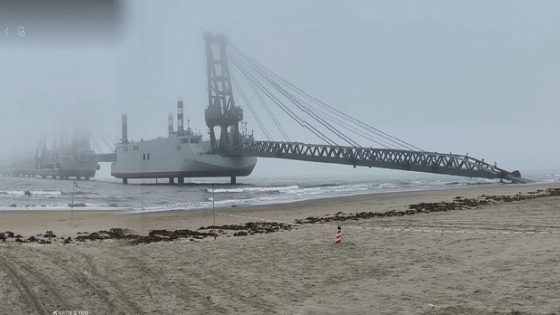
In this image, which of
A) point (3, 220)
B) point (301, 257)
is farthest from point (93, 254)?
point (3, 220)

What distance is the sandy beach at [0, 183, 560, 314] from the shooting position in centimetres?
526

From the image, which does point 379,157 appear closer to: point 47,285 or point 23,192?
point 23,192

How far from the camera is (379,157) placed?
78938mm

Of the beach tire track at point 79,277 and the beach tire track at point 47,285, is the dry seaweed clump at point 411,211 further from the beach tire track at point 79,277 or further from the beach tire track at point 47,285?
the beach tire track at point 47,285

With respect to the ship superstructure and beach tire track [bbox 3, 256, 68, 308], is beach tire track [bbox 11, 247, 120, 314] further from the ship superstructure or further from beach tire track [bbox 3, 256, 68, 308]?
the ship superstructure

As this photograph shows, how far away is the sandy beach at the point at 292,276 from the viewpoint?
5.26m

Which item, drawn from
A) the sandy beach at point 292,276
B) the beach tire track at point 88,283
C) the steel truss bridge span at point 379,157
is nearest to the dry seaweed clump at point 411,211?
→ the sandy beach at point 292,276

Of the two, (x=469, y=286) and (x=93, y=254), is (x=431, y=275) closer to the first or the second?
(x=469, y=286)

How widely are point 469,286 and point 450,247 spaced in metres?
3.09

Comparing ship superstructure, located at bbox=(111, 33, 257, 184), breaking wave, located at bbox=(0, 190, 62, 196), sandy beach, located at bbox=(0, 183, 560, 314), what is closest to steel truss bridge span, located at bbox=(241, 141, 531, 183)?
ship superstructure, located at bbox=(111, 33, 257, 184)

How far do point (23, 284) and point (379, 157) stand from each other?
2976 inches

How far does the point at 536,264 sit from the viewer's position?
698 cm

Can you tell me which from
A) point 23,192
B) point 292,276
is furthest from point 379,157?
point 292,276

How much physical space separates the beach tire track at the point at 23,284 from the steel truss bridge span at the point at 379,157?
7024 cm
